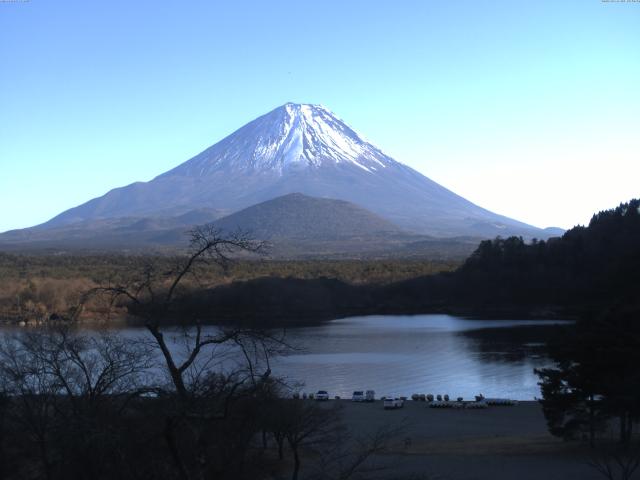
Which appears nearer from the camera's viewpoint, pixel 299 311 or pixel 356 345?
pixel 356 345

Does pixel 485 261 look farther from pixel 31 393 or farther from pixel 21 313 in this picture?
pixel 31 393

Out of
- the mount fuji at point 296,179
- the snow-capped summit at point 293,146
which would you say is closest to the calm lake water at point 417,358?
the mount fuji at point 296,179

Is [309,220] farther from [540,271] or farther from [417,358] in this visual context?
[417,358]

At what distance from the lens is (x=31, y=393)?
7738 mm

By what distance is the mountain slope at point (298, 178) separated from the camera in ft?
411

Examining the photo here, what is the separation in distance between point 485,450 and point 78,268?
4281cm

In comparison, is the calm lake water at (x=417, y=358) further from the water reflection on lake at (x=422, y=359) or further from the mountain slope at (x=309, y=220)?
the mountain slope at (x=309, y=220)

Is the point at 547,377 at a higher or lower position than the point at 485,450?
higher

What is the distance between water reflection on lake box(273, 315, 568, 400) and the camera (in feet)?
65.9

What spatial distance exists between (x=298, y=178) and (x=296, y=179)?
1.23 feet

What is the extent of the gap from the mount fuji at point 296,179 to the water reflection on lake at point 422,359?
89373mm

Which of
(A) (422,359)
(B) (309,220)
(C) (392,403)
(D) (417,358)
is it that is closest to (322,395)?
(C) (392,403)

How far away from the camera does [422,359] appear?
962 inches

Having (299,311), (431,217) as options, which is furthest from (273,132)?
(299,311)
